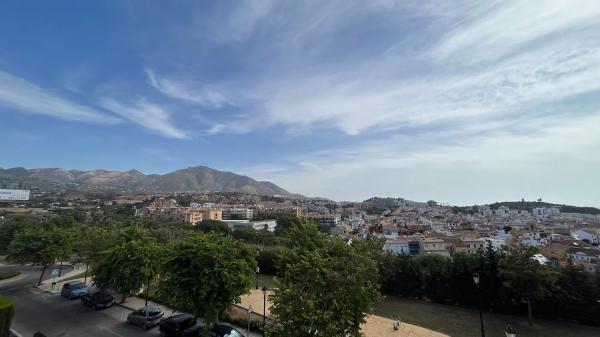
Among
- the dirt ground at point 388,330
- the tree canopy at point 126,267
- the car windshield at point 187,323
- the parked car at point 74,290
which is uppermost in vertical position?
the tree canopy at point 126,267

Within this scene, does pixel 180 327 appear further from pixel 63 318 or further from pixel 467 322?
pixel 467 322

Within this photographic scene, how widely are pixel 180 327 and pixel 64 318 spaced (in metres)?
9.06

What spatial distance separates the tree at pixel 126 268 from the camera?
723 inches

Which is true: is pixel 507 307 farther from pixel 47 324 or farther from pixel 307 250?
pixel 47 324

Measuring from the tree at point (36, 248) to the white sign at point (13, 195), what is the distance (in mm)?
170502

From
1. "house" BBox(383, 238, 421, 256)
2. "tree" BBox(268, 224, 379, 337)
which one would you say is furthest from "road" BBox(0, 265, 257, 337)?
"house" BBox(383, 238, 421, 256)

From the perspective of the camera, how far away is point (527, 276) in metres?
19.8

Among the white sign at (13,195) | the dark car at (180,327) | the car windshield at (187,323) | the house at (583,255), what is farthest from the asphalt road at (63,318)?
the white sign at (13,195)

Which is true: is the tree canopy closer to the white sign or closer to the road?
the road

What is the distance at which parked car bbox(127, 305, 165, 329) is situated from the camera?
55.7 ft

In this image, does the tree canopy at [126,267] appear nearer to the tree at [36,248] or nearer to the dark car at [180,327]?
the dark car at [180,327]

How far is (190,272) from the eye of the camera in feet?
46.3

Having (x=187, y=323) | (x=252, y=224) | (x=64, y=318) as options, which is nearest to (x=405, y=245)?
(x=252, y=224)

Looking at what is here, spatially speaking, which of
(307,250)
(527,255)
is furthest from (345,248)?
(527,255)
